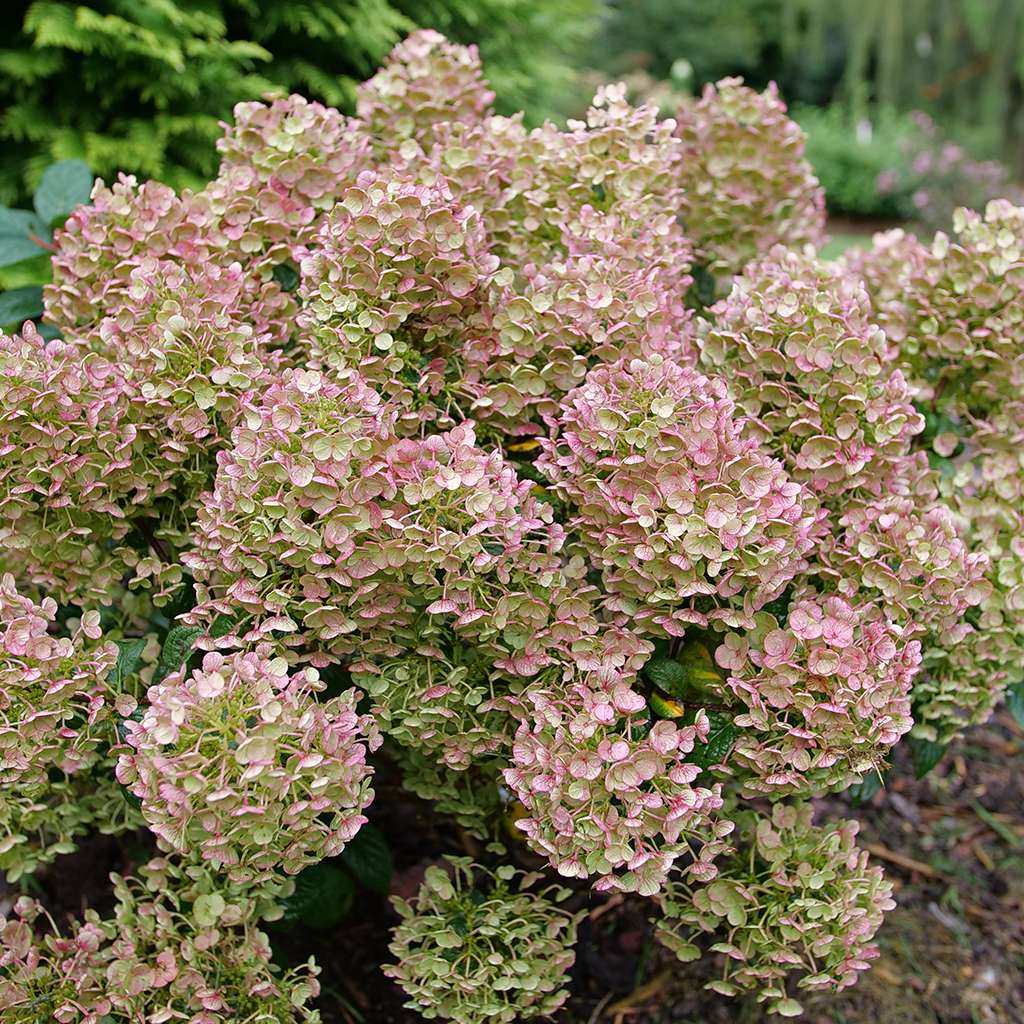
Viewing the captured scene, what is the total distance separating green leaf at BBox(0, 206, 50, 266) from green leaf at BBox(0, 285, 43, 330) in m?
0.06

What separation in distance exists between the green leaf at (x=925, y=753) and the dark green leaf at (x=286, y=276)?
125cm

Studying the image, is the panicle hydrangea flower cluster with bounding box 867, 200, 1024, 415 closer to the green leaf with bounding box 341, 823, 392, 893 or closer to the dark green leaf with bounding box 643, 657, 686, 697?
the dark green leaf with bounding box 643, 657, 686, 697

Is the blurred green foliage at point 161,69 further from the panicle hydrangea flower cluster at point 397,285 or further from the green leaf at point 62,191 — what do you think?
the panicle hydrangea flower cluster at point 397,285

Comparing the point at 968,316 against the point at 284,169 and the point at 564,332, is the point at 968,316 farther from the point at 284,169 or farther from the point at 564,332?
the point at 284,169

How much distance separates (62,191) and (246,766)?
1285mm

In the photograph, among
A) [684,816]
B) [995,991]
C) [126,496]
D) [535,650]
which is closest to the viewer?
[684,816]

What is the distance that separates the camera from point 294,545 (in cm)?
124

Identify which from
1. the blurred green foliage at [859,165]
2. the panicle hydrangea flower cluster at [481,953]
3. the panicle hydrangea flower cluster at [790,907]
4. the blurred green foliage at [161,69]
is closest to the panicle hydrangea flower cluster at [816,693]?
the panicle hydrangea flower cluster at [790,907]

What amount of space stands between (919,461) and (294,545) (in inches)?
40.8

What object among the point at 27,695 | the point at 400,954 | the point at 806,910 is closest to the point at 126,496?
the point at 27,695

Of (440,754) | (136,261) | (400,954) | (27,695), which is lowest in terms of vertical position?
(400,954)

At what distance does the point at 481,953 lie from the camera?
4.71 ft

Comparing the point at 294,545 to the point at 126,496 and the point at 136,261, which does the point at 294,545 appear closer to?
the point at 126,496

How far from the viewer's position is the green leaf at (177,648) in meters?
1.34
